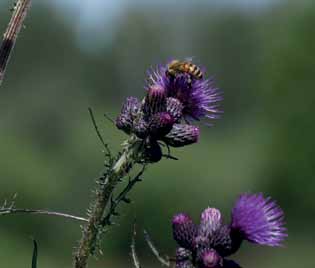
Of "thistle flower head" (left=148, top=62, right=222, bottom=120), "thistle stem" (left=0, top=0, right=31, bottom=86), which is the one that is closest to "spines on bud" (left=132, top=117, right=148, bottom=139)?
"thistle flower head" (left=148, top=62, right=222, bottom=120)

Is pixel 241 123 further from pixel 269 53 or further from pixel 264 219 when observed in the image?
pixel 264 219

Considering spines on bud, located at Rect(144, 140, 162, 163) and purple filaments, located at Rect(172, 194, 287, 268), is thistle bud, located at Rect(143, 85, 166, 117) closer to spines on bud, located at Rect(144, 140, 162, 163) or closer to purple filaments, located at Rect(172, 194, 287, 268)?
spines on bud, located at Rect(144, 140, 162, 163)

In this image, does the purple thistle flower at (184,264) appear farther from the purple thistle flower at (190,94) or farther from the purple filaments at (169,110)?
the purple thistle flower at (190,94)

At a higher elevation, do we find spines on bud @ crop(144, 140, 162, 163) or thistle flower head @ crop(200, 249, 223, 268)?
spines on bud @ crop(144, 140, 162, 163)

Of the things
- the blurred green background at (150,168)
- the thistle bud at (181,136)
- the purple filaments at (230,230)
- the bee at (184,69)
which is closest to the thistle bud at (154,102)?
the thistle bud at (181,136)

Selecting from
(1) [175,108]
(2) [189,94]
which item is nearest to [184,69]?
(2) [189,94]

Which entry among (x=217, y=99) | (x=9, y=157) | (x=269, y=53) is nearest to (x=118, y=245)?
(x=9, y=157)
